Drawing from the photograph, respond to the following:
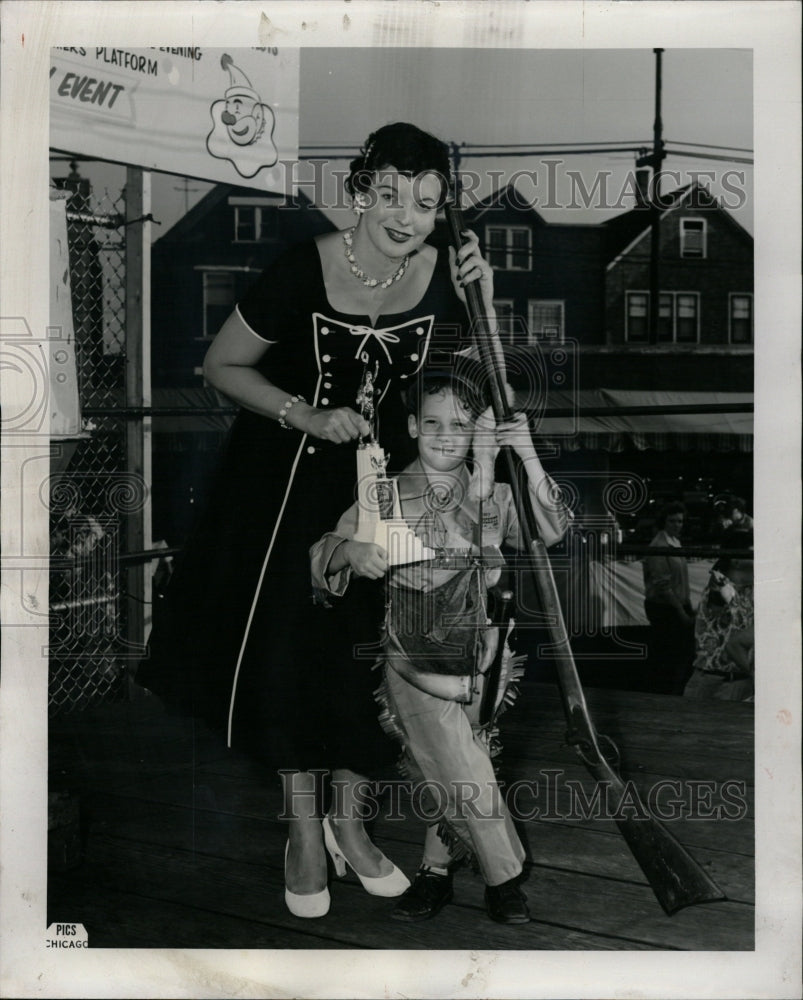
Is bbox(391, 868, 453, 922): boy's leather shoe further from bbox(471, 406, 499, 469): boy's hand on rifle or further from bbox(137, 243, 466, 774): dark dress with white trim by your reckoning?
bbox(471, 406, 499, 469): boy's hand on rifle

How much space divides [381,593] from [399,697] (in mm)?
200

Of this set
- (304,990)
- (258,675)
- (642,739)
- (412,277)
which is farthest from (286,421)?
(304,990)

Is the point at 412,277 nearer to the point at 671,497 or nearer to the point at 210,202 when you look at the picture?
the point at 210,202

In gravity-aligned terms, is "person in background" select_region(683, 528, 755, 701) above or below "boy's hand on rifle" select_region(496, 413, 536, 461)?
below

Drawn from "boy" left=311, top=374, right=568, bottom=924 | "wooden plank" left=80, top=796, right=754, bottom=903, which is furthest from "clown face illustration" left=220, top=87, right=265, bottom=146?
"wooden plank" left=80, top=796, right=754, bottom=903

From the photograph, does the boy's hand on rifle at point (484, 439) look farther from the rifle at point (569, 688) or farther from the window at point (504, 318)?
the window at point (504, 318)

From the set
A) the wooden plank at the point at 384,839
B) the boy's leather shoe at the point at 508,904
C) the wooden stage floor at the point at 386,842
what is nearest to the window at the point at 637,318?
the wooden stage floor at the point at 386,842

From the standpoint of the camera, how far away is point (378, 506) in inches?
77.2

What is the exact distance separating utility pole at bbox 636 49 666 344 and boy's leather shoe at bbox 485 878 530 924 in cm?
107

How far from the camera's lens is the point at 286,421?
1.96 meters

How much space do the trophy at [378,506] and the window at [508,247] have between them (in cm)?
33

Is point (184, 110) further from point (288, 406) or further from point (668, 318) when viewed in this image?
point (668, 318)

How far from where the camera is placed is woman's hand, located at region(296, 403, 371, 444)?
1.95m

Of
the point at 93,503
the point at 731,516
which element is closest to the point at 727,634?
the point at 731,516
